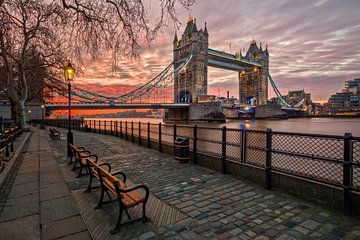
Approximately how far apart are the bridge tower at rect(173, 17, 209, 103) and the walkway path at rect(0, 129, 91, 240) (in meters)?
79.0

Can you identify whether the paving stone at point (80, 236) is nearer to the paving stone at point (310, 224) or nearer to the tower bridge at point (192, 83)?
the paving stone at point (310, 224)

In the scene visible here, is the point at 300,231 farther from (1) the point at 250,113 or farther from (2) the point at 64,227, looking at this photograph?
(1) the point at 250,113

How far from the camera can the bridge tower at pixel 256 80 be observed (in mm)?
112000

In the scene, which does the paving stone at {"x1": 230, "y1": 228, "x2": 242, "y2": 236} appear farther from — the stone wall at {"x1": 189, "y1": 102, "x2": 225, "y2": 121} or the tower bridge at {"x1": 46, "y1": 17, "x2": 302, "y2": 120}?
the stone wall at {"x1": 189, "y1": 102, "x2": 225, "y2": 121}

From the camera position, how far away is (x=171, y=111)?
279ft

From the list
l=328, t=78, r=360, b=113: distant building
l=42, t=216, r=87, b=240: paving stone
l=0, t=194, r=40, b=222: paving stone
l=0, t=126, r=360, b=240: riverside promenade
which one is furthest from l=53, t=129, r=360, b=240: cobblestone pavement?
l=328, t=78, r=360, b=113: distant building

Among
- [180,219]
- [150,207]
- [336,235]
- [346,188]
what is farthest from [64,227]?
[346,188]

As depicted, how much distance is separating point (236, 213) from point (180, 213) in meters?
1.00

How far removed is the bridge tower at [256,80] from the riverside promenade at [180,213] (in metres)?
112

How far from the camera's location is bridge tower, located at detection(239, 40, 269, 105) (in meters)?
112

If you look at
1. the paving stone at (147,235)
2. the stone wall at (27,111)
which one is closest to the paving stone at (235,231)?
the paving stone at (147,235)

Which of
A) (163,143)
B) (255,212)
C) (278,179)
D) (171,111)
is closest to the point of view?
(255,212)

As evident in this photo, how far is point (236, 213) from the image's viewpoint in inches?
149

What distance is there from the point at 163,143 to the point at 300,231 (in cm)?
736
